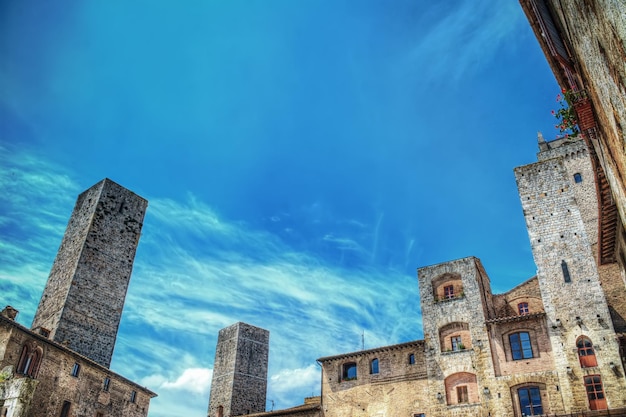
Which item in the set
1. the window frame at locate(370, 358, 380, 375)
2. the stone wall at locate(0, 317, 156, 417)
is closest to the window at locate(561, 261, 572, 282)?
the window frame at locate(370, 358, 380, 375)

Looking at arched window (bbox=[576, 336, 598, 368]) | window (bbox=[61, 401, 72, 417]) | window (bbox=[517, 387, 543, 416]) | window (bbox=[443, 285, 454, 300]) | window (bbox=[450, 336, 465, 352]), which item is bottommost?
window (bbox=[61, 401, 72, 417])

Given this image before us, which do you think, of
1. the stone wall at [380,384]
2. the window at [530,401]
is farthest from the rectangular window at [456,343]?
the window at [530,401]

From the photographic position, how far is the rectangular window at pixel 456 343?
30.6 metres

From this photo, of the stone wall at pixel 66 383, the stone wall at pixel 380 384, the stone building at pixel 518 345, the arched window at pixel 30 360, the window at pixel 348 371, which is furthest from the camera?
the window at pixel 348 371

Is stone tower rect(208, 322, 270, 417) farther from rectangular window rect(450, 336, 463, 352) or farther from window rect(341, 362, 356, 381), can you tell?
rectangular window rect(450, 336, 463, 352)

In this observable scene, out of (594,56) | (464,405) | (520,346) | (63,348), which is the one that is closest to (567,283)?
(520,346)

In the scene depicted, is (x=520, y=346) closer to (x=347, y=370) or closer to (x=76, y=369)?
(x=347, y=370)

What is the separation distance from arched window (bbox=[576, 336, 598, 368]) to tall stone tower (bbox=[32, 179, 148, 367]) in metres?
30.0

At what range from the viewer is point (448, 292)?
33062mm

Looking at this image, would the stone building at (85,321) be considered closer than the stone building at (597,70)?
No

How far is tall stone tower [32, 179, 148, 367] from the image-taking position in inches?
1304

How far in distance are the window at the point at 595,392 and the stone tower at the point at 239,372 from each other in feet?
102

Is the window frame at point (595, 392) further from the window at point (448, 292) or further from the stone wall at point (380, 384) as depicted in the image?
the window at point (448, 292)

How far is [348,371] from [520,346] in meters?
11.7
